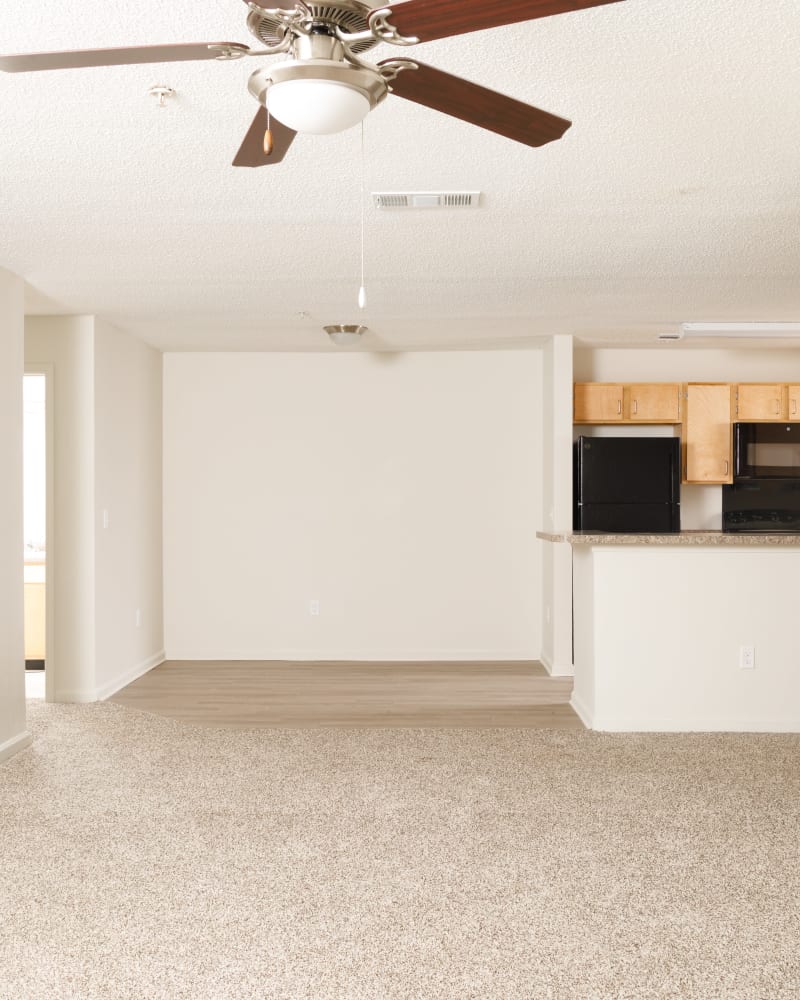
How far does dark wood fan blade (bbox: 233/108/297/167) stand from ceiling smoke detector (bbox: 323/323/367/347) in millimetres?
3726

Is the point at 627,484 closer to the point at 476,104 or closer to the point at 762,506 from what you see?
the point at 762,506

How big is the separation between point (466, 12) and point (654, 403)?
5.47 m

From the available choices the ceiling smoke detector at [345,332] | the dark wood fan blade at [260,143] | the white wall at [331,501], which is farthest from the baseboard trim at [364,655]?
the dark wood fan blade at [260,143]

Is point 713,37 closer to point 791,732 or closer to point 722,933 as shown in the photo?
point 722,933

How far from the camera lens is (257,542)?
23.4ft

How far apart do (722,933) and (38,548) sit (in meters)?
5.70

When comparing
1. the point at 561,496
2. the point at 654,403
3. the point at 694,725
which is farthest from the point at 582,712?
the point at 654,403

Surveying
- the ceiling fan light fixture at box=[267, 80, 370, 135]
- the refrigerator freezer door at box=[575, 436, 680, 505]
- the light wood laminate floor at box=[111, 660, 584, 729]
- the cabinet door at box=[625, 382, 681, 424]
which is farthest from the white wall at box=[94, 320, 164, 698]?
the ceiling fan light fixture at box=[267, 80, 370, 135]

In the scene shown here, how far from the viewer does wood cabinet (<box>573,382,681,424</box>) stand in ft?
21.8

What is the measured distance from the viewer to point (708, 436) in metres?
6.62

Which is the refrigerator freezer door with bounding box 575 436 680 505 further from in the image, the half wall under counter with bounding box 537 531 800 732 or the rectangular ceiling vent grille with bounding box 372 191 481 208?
the rectangular ceiling vent grille with bounding box 372 191 481 208

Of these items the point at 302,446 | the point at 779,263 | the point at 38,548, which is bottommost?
the point at 38,548

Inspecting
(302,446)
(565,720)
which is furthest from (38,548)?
(565,720)

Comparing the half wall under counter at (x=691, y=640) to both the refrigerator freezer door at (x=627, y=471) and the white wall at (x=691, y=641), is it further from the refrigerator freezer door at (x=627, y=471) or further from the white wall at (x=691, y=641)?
the refrigerator freezer door at (x=627, y=471)
